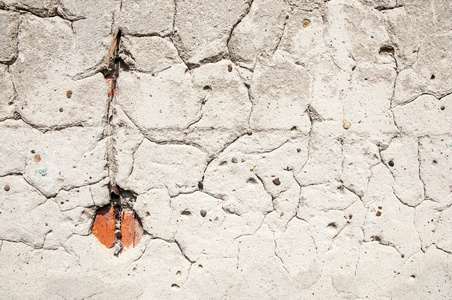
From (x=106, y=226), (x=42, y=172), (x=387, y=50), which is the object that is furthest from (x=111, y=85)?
(x=387, y=50)

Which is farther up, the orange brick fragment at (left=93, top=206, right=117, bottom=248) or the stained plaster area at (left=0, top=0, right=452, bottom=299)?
the stained plaster area at (left=0, top=0, right=452, bottom=299)

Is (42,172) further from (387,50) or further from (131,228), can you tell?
(387,50)

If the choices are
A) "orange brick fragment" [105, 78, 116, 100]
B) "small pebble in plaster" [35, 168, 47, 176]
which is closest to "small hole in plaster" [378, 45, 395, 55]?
"orange brick fragment" [105, 78, 116, 100]

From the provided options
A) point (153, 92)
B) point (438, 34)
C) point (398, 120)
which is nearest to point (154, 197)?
point (153, 92)

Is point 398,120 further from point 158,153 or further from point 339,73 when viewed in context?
point 158,153

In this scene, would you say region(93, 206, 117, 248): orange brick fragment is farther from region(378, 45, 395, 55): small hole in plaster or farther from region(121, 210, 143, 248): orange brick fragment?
region(378, 45, 395, 55): small hole in plaster

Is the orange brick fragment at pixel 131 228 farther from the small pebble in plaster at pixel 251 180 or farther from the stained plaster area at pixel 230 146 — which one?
the small pebble in plaster at pixel 251 180
